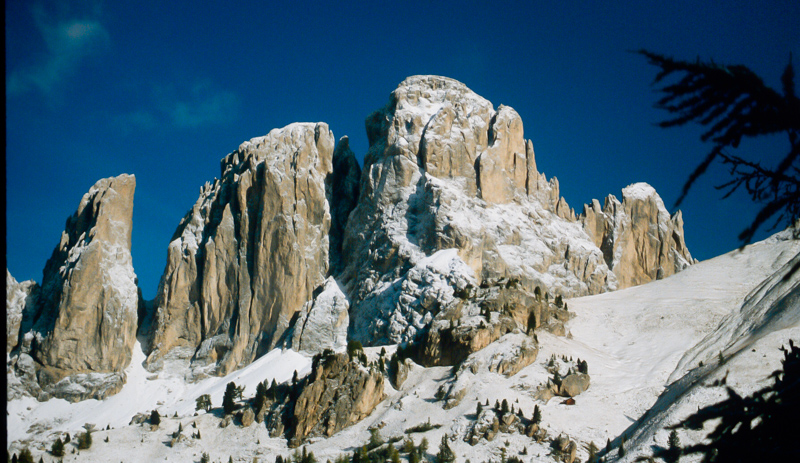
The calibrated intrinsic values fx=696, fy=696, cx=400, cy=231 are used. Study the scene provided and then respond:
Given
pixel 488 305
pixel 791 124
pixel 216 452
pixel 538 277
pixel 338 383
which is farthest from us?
pixel 538 277

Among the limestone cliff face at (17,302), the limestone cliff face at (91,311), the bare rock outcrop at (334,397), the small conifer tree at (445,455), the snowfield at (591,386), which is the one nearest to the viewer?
the snowfield at (591,386)

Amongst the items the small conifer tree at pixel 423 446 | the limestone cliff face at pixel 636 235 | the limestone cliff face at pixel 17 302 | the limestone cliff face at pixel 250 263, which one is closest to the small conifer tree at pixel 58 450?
the small conifer tree at pixel 423 446

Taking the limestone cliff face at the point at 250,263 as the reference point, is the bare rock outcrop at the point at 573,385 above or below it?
below

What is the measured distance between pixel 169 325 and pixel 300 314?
23.5 metres

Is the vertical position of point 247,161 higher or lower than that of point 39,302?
higher

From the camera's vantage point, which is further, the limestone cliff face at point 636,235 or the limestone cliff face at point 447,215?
the limestone cliff face at point 636,235

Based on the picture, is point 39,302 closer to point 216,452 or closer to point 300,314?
point 300,314

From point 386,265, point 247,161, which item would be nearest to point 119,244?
point 247,161

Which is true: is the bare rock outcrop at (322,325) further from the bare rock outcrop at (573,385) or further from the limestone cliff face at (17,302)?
the limestone cliff face at (17,302)

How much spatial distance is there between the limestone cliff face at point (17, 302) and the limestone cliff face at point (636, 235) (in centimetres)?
9967

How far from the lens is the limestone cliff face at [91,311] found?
4154 inches

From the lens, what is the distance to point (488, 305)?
301 feet

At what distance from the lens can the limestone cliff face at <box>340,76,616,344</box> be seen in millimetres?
102875

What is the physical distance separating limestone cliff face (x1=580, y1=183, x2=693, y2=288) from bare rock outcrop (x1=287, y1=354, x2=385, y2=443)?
224ft
